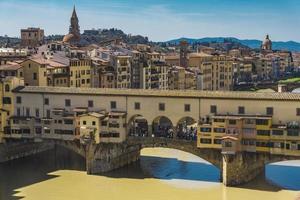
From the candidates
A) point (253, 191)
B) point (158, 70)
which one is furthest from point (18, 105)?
point (158, 70)

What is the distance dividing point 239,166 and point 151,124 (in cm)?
754

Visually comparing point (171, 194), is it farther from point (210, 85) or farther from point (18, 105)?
point (210, 85)

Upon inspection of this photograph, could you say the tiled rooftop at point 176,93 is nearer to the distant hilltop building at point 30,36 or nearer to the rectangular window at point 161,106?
the rectangular window at point 161,106

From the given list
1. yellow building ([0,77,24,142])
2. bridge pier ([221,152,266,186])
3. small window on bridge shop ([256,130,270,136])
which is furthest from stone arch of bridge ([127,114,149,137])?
→ small window on bridge shop ([256,130,270,136])

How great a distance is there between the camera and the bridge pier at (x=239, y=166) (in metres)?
36.5

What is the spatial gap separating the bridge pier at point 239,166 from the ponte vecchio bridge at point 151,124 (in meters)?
0.07

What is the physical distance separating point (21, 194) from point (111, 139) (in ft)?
26.7

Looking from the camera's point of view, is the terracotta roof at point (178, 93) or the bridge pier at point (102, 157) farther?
the bridge pier at point (102, 157)

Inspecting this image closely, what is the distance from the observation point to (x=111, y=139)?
40.8 meters

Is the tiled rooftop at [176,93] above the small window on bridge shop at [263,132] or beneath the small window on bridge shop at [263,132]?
above

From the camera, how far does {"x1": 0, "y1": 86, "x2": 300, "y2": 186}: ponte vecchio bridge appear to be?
36625 millimetres

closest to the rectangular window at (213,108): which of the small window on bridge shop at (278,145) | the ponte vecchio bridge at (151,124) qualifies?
the ponte vecchio bridge at (151,124)

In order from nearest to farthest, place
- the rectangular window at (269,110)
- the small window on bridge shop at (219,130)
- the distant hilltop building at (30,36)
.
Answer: the rectangular window at (269,110)
the small window on bridge shop at (219,130)
the distant hilltop building at (30,36)

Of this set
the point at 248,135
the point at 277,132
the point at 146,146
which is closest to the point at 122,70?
the point at 146,146
